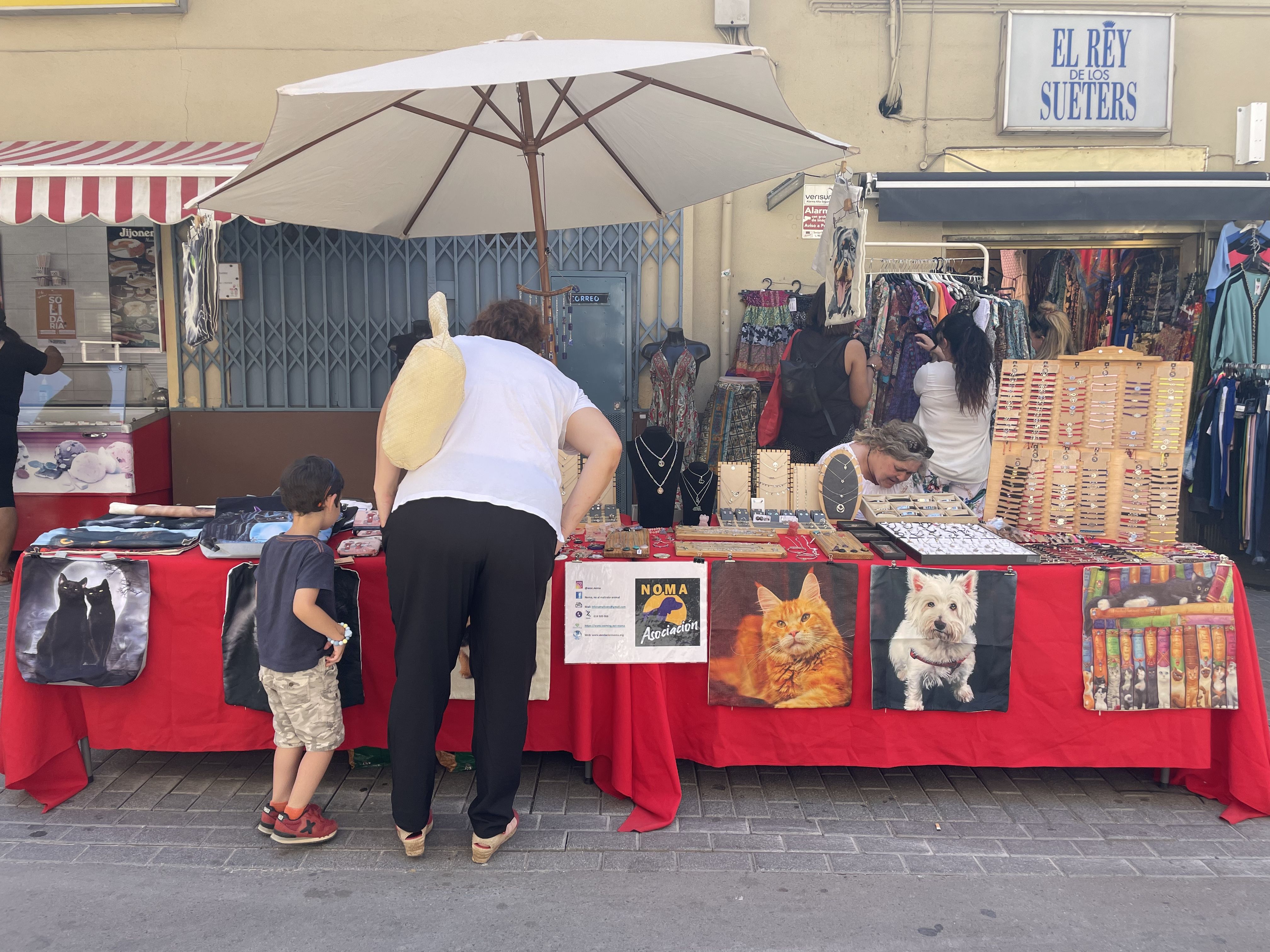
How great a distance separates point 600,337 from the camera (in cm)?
685

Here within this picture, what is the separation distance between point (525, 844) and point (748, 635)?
989mm

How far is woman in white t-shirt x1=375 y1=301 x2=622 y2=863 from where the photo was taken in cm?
256

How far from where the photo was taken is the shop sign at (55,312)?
693cm

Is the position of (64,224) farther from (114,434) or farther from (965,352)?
(965,352)

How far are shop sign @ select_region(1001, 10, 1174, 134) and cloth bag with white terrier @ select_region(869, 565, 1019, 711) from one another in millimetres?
4993

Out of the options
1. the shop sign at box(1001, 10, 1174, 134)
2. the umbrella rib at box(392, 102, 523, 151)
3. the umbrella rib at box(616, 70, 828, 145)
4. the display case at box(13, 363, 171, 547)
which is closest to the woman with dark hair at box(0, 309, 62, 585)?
the display case at box(13, 363, 171, 547)

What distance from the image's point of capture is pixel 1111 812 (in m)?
3.14

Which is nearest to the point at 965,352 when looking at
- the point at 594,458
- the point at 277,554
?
the point at 594,458

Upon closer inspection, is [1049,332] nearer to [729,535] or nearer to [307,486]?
[729,535]

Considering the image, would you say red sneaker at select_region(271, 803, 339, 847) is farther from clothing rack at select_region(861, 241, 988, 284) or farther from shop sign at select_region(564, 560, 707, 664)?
clothing rack at select_region(861, 241, 988, 284)

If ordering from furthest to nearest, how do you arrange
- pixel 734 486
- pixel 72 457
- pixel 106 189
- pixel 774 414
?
pixel 72 457
pixel 774 414
pixel 106 189
pixel 734 486

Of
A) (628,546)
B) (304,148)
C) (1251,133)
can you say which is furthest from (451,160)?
(1251,133)

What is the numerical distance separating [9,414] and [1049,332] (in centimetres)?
712

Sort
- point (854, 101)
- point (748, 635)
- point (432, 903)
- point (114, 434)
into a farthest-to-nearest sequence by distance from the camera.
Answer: point (854, 101), point (114, 434), point (748, 635), point (432, 903)
